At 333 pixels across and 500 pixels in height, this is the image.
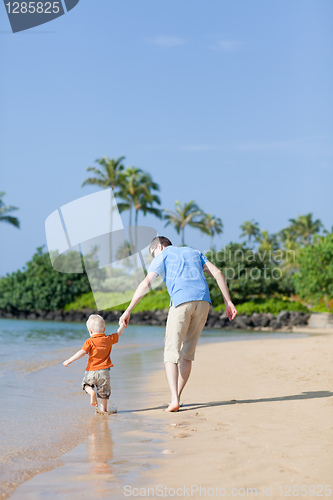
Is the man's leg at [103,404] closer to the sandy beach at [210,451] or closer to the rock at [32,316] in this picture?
the sandy beach at [210,451]

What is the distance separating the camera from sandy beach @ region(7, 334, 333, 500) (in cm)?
339

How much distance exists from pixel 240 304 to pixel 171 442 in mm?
42584

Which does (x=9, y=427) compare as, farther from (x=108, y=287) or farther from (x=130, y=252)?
(x=130, y=252)

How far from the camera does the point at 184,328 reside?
19.5ft

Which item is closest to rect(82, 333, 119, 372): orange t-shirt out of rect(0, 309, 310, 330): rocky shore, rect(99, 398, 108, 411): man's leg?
rect(99, 398, 108, 411): man's leg

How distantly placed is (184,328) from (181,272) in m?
0.57

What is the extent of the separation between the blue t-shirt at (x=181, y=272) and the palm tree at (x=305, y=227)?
75.0 metres

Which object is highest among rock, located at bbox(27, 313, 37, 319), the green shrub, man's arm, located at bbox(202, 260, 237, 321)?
man's arm, located at bbox(202, 260, 237, 321)

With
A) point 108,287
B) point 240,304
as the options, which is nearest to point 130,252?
point 108,287

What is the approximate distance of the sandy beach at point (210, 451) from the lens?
3.39m

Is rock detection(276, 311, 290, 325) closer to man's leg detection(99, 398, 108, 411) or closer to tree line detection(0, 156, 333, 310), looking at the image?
tree line detection(0, 156, 333, 310)

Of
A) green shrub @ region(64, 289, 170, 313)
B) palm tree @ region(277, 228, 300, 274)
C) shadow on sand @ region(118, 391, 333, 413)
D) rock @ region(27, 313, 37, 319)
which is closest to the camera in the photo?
shadow on sand @ region(118, 391, 333, 413)

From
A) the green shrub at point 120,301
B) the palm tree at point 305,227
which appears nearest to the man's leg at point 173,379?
the green shrub at point 120,301

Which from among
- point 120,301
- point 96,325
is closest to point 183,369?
point 96,325
